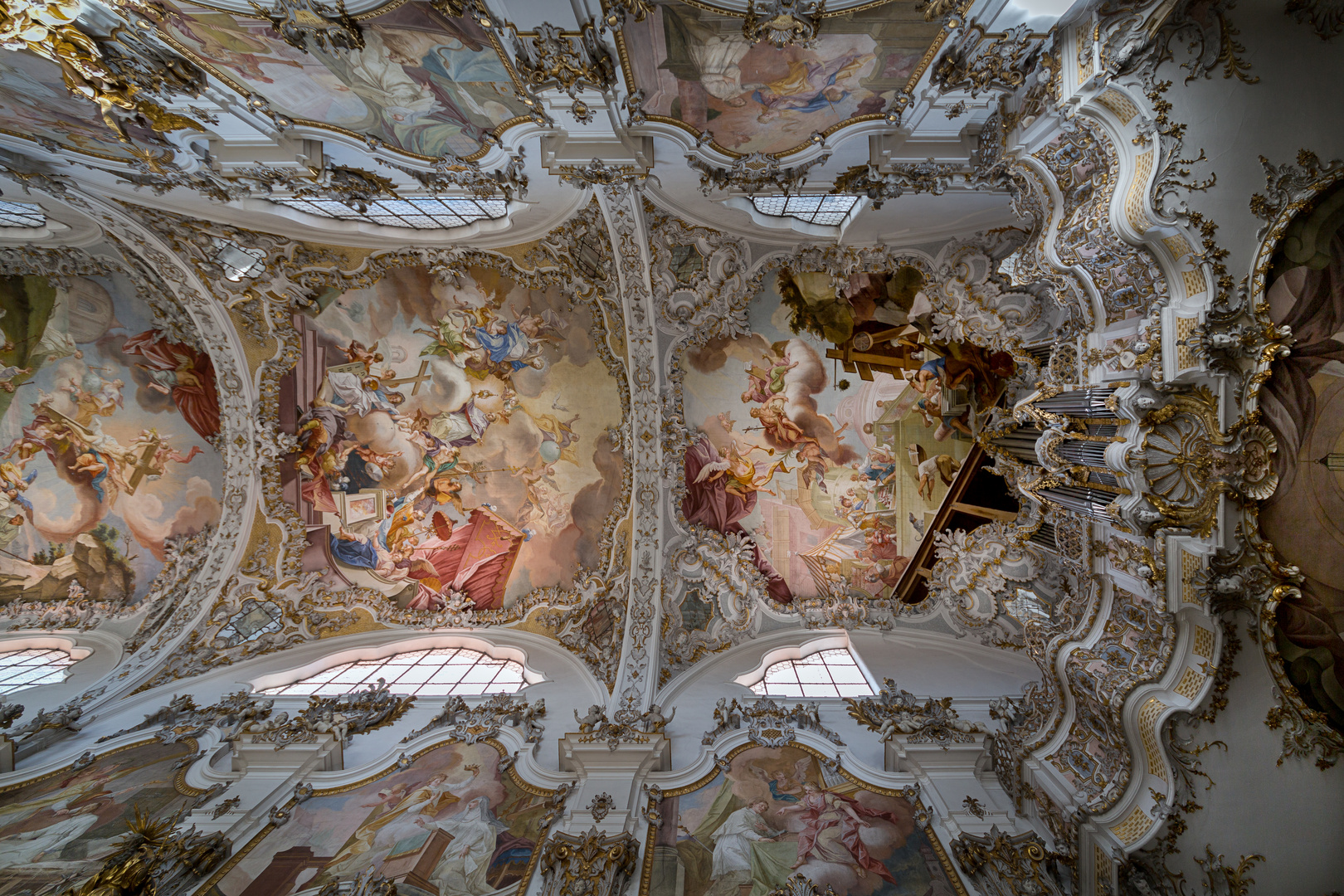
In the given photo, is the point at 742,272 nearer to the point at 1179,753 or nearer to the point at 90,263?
the point at 1179,753

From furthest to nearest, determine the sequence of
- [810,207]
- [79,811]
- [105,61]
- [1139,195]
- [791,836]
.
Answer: [810,207] < [79,811] < [791,836] < [105,61] < [1139,195]

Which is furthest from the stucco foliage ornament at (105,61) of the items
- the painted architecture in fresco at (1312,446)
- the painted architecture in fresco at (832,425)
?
the painted architecture in fresco at (1312,446)

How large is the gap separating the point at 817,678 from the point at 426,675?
741 cm

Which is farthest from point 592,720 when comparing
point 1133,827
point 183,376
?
point 183,376

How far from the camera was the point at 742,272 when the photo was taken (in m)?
8.65

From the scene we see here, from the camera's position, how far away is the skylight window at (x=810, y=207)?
7.96 metres

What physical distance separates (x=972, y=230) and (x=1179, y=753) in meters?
7.06

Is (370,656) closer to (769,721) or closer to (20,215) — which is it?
(769,721)

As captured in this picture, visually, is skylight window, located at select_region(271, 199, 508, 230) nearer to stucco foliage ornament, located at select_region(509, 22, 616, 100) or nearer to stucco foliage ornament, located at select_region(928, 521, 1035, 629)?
stucco foliage ornament, located at select_region(509, 22, 616, 100)

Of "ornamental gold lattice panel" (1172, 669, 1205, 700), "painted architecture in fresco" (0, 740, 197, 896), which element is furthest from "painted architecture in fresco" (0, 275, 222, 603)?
"ornamental gold lattice panel" (1172, 669, 1205, 700)

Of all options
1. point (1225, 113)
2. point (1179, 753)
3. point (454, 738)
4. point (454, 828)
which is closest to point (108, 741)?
point (454, 738)

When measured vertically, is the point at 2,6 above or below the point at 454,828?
above

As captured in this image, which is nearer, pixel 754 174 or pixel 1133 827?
pixel 1133 827

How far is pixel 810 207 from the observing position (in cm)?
817
